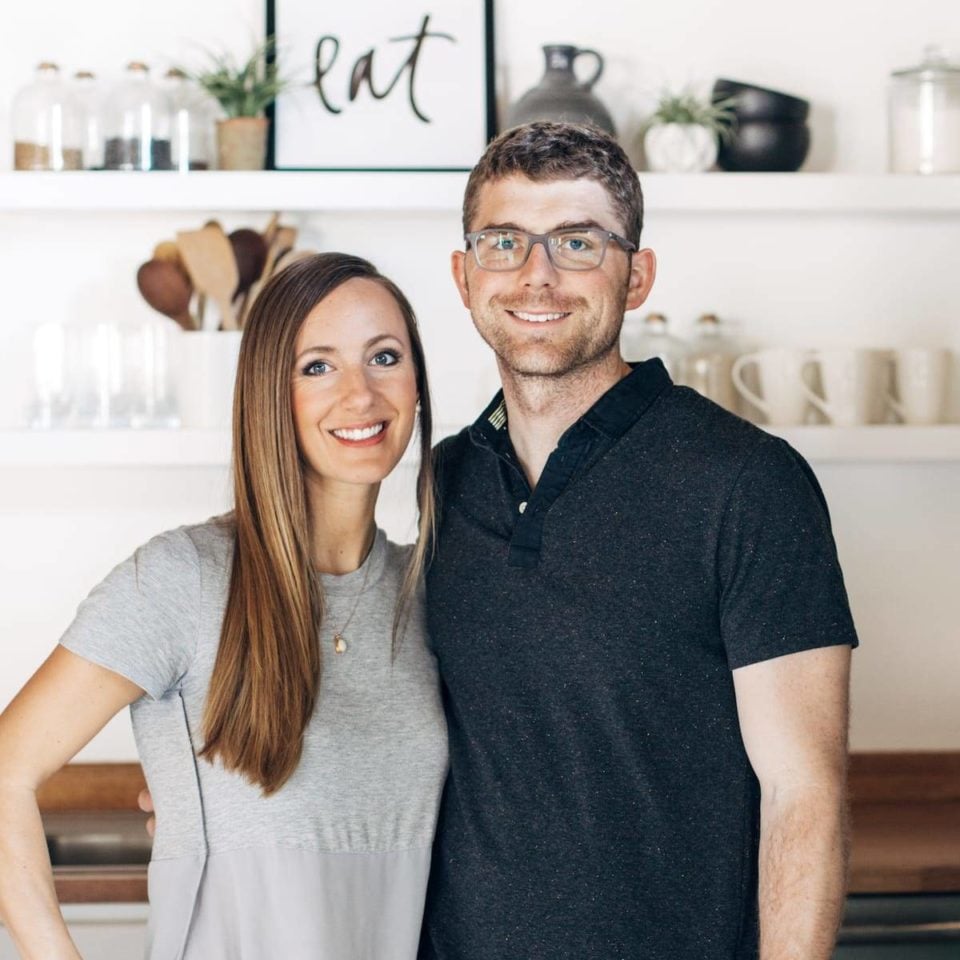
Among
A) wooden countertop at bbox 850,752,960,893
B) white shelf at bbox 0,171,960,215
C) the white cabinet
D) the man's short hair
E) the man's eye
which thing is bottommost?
the white cabinet

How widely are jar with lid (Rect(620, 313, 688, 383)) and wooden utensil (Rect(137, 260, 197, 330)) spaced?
0.73m

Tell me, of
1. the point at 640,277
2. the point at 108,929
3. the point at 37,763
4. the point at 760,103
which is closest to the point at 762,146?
the point at 760,103

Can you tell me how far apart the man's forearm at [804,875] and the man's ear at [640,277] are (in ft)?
1.87

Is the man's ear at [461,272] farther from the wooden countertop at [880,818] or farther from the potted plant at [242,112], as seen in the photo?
the wooden countertop at [880,818]

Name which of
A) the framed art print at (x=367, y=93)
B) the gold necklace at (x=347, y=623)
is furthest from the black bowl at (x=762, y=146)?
the gold necklace at (x=347, y=623)

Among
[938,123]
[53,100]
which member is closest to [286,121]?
[53,100]

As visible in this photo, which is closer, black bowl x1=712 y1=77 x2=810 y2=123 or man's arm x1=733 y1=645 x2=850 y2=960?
man's arm x1=733 y1=645 x2=850 y2=960

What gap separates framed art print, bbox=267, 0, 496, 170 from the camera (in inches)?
87.8

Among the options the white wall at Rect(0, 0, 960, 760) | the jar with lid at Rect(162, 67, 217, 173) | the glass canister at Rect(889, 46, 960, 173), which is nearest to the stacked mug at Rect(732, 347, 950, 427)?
the white wall at Rect(0, 0, 960, 760)

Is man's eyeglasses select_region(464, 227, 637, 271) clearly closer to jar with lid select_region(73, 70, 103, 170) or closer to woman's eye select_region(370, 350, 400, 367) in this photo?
woman's eye select_region(370, 350, 400, 367)

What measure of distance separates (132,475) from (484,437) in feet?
3.38

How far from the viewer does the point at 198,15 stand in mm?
2273

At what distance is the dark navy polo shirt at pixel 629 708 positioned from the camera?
Result: 1298 mm

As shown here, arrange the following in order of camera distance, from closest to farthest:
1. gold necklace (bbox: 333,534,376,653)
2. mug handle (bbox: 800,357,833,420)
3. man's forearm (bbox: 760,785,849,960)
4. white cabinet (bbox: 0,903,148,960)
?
1. man's forearm (bbox: 760,785,849,960)
2. gold necklace (bbox: 333,534,376,653)
3. white cabinet (bbox: 0,903,148,960)
4. mug handle (bbox: 800,357,833,420)
